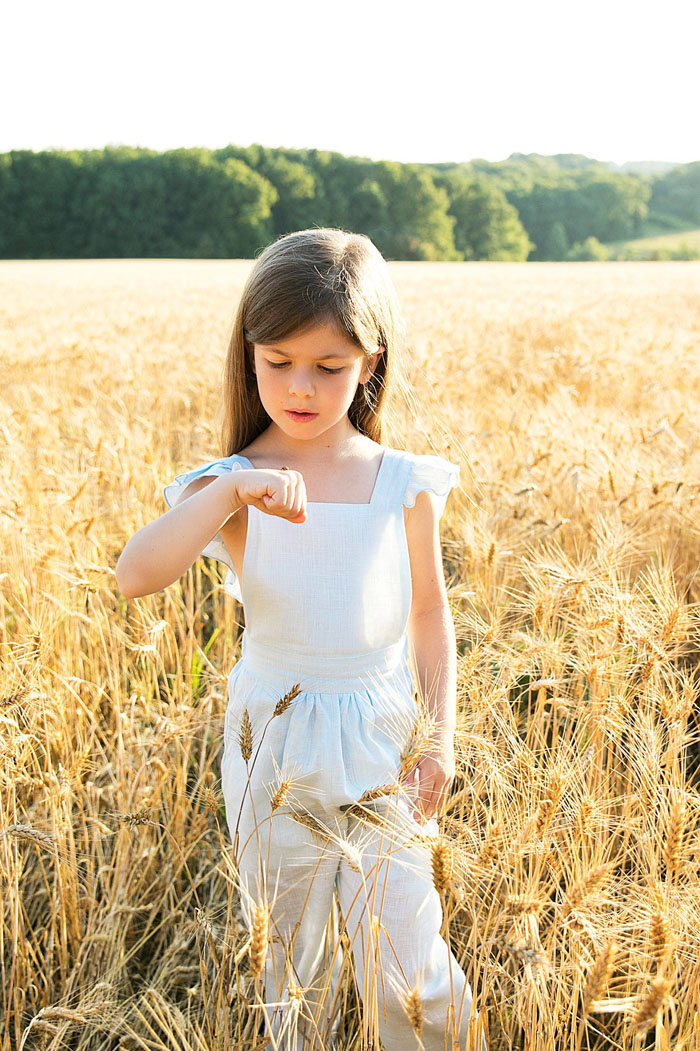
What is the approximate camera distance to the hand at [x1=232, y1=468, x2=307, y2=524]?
1.11 metres

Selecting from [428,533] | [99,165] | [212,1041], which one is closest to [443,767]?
[428,533]

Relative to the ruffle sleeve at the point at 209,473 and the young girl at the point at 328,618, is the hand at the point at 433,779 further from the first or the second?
the ruffle sleeve at the point at 209,473

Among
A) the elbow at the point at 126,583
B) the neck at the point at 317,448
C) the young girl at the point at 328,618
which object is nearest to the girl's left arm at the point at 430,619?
the young girl at the point at 328,618

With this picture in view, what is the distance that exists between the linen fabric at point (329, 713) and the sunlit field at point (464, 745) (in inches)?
3.3

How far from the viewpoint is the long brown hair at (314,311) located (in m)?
1.28

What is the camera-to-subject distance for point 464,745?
4.92 ft

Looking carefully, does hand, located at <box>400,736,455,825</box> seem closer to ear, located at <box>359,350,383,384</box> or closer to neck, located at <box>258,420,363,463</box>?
neck, located at <box>258,420,363,463</box>

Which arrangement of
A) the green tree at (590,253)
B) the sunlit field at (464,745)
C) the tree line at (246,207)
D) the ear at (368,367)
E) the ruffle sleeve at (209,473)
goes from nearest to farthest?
the sunlit field at (464,745), the ruffle sleeve at (209,473), the ear at (368,367), the tree line at (246,207), the green tree at (590,253)

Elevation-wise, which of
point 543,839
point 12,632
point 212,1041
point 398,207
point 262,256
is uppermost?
point 398,207

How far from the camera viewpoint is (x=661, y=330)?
20.8 feet

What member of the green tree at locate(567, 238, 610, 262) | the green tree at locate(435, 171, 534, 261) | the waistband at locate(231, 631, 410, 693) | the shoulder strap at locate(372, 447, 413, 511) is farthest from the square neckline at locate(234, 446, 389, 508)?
the green tree at locate(567, 238, 610, 262)

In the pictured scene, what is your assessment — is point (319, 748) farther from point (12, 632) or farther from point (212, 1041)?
point (12, 632)

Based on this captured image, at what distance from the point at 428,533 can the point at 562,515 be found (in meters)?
1.17

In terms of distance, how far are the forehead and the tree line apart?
1924 inches
